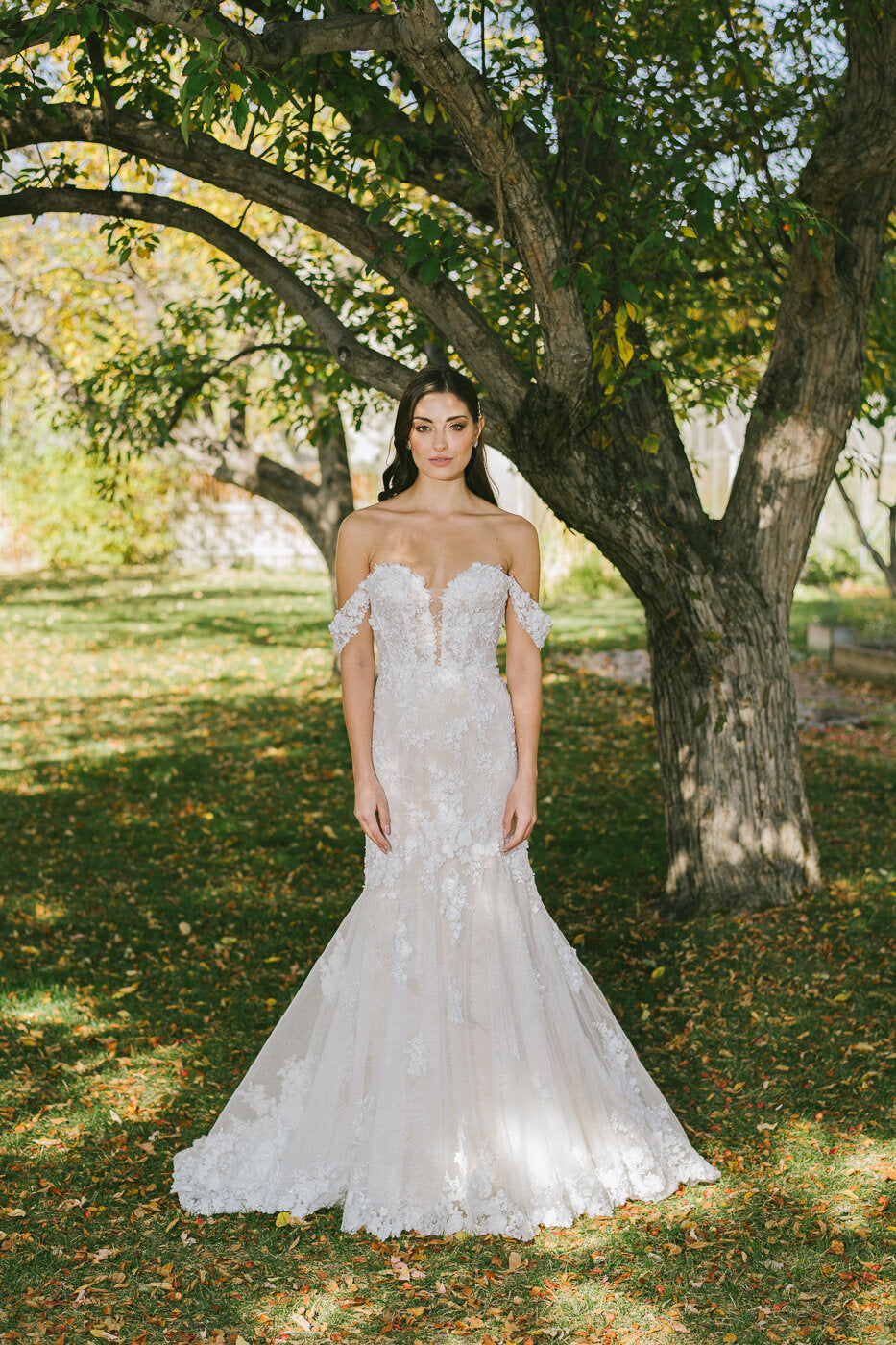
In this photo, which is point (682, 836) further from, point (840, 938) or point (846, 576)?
point (846, 576)

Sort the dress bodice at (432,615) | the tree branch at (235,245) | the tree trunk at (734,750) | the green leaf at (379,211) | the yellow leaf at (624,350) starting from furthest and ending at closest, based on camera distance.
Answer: the tree trunk at (734,750) → the tree branch at (235,245) → the yellow leaf at (624,350) → the green leaf at (379,211) → the dress bodice at (432,615)

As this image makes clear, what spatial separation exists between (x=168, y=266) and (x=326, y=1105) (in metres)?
12.4

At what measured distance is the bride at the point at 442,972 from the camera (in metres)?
3.45

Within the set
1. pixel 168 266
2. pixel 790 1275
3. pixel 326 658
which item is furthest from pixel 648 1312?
pixel 168 266

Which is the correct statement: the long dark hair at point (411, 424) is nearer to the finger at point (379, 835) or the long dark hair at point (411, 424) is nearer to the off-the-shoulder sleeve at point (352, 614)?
the off-the-shoulder sleeve at point (352, 614)

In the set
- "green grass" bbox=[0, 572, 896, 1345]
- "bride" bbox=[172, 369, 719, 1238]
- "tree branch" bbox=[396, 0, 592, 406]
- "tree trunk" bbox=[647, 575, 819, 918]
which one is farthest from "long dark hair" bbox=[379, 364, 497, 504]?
"green grass" bbox=[0, 572, 896, 1345]

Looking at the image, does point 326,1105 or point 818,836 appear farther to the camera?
point 818,836

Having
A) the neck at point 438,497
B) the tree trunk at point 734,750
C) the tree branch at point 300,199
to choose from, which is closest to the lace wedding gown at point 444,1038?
the neck at point 438,497

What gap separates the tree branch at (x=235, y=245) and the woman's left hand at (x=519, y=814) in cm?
193

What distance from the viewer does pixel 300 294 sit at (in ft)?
16.3

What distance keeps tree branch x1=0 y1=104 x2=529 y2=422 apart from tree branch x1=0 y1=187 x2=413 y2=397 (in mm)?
200

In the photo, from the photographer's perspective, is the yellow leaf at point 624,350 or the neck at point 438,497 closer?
the neck at point 438,497

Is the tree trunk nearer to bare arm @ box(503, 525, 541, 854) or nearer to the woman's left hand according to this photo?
bare arm @ box(503, 525, 541, 854)

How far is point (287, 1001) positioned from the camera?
202 inches
